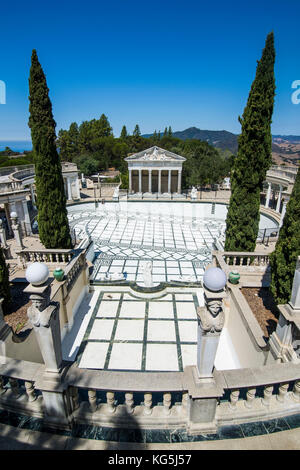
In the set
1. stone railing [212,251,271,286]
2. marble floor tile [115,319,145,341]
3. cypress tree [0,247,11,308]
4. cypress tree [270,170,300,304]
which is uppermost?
cypress tree [270,170,300,304]

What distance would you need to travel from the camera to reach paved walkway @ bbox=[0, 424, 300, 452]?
13.0 ft

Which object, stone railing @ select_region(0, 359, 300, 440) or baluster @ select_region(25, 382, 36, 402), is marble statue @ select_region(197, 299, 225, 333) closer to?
stone railing @ select_region(0, 359, 300, 440)

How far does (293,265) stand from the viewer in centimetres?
730

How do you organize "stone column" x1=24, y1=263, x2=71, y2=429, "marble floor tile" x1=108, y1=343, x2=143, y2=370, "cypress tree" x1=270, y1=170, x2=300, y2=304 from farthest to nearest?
1. "marble floor tile" x1=108, y1=343, x2=143, y2=370
2. "cypress tree" x1=270, y1=170, x2=300, y2=304
3. "stone column" x1=24, y1=263, x2=71, y2=429

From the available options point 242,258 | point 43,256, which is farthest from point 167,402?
point 43,256

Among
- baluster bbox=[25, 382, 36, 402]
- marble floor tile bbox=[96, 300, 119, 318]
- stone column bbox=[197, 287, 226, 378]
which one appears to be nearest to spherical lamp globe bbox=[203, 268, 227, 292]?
stone column bbox=[197, 287, 226, 378]

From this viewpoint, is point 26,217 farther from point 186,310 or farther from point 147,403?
point 147,403

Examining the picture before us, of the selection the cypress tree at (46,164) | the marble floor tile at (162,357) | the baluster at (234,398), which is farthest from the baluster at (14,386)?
the cypress tree at (46,164)

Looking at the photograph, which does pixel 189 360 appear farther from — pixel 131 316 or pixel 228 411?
pixel 228 411

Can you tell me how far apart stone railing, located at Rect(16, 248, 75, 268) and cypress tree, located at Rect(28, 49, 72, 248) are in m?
1.24

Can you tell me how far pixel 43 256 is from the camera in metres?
11.8

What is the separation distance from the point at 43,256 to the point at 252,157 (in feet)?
35.1
